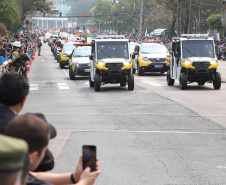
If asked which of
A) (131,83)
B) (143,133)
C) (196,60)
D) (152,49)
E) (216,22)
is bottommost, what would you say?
(131,83)

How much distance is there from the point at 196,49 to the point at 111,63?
3.32 meters

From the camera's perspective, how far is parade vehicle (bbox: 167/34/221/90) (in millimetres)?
22891

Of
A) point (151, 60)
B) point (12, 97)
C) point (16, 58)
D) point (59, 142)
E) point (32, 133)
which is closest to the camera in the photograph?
point (32, 133)

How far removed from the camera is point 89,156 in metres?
3.21

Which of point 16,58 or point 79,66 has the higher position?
point 16,58

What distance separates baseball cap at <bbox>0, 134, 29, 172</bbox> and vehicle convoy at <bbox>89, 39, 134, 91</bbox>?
67.5 feet

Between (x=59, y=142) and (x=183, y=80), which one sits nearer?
(x=59, y=142)

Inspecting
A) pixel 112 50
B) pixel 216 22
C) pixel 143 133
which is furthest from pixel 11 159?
pixel 216 22

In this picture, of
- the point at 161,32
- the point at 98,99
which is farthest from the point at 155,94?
the point at 161,32

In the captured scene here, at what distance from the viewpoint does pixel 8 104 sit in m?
3.77

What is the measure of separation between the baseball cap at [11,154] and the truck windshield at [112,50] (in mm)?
21326

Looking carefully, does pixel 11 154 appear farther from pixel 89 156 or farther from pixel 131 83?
pixel 131 83

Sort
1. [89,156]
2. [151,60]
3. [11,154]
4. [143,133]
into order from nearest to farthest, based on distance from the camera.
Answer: [11,154] < [89,156] < [143,133] < [151,60]

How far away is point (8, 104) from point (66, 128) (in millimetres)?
8571
